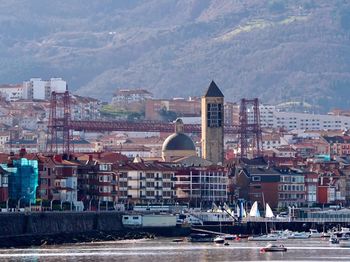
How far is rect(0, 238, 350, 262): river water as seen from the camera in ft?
311

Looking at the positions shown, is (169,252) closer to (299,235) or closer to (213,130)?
(299,235)

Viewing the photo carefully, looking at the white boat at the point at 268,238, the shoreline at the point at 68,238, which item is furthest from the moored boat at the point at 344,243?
the shoreline at the point at 68,238

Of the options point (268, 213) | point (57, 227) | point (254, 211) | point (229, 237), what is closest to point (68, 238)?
point (57, 227)

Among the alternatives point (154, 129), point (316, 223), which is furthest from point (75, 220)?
point (154, 129)

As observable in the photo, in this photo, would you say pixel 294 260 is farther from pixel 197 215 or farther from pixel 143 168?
pixel 143 168

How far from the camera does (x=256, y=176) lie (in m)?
143

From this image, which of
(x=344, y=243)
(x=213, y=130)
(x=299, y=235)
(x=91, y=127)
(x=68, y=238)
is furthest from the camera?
(x=91, y=127)

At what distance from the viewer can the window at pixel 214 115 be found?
15612cm

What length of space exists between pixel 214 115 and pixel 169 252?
188 feet

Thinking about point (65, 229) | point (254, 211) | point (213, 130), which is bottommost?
point (65, 229)

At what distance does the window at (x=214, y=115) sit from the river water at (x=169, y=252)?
44905mm

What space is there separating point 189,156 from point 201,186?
12.9m

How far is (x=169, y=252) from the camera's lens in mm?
99562

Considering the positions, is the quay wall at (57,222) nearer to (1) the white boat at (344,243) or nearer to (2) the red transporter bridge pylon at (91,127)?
(1) the white boat at (344,243)
